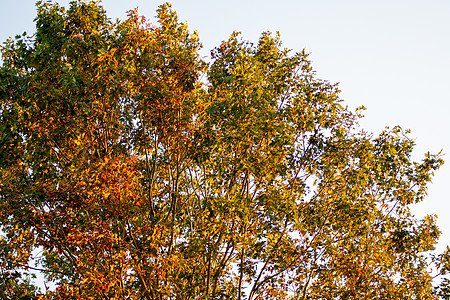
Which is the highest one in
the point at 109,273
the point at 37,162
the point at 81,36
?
the point at 81,36

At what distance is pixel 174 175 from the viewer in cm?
1850

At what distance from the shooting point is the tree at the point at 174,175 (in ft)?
50.4

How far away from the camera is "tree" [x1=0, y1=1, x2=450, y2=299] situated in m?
15.4

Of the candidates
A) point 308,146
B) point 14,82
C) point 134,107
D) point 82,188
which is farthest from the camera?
point 308,146

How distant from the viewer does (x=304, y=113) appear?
61.6 ft

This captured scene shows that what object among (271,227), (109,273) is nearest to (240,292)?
(271,227)

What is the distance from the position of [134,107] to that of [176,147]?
2002 mm

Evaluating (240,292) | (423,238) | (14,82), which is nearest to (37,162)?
(14,82)

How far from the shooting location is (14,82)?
1648cm

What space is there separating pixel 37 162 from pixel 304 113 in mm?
9294

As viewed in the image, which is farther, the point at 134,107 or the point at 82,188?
the point at 134,107

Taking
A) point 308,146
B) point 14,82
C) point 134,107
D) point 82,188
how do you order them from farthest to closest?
point 308,146, point 134,107, point 14,82, point 82,188

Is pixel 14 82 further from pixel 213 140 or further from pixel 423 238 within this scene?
pixel 423 238

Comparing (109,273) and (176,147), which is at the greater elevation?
(176,147)
